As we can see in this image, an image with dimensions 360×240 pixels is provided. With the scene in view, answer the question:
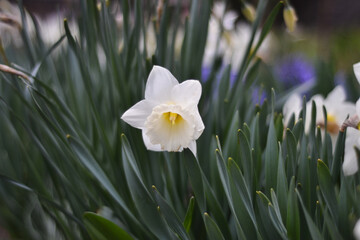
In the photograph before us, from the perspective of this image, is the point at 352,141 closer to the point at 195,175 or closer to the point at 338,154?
the point at 338,154

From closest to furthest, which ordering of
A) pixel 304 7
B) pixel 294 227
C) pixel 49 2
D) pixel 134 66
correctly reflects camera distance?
pixel 294 227 → pixel 134 66 → pixel 49 2 → pixel 304 7

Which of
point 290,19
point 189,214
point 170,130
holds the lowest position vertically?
point 189,214

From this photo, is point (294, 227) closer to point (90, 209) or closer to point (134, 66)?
point (90, 209)

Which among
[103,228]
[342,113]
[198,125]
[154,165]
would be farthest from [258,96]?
[103,228]

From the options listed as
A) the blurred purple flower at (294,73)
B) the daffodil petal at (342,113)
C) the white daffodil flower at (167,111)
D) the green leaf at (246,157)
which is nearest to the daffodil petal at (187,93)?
the white daffodil flower at (167,111)

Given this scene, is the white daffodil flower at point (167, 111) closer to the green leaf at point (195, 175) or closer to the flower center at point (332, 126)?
the green leaf at point (195, 175)

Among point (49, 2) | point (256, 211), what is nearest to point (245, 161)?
point (256, 211)
